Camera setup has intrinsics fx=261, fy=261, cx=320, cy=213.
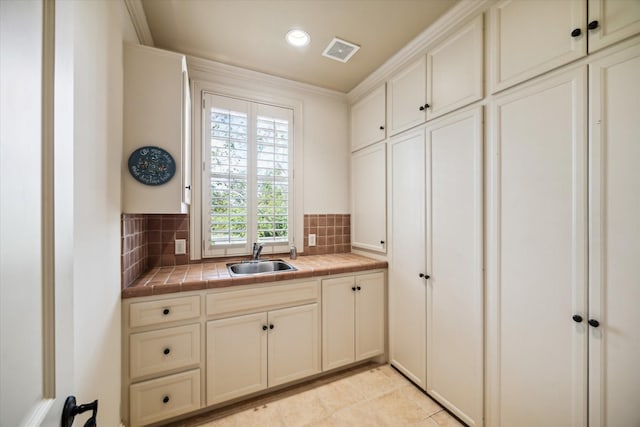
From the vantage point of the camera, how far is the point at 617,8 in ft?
3.42

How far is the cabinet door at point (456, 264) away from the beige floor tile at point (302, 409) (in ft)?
2.62

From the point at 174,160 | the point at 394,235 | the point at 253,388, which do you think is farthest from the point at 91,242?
the point at 394,235

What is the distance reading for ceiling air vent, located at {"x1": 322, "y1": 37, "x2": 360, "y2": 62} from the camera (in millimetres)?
1962

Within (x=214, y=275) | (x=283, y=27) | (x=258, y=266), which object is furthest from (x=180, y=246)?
(x=283, y=27)

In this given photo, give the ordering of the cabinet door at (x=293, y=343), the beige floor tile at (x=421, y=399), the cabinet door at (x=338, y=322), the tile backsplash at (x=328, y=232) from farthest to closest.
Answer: the tile backsplash at (x=328, y=232) < the cabinet door at (x=338, y=322) < the cabinet door at (x=293, y=343) < the beige floor tile at (x=421, y=399)

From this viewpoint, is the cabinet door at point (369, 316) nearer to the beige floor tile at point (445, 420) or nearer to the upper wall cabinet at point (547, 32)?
the beige floor tile at point (445, 420)

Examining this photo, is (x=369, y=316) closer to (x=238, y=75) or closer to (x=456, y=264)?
(x=456, y=264)

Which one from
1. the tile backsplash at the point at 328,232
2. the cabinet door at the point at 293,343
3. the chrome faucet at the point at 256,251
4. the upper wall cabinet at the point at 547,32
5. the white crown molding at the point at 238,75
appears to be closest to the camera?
the upper wall cabinet at the point at 547,32

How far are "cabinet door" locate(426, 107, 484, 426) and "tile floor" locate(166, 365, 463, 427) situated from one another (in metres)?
0.18

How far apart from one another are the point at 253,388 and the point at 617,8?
2710mm

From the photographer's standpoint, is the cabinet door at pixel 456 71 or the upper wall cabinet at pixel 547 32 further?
the cabinet door at pixel 456 71

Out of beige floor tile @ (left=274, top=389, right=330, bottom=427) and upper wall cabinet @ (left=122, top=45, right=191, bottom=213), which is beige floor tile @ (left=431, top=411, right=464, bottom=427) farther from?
upper wall cabinet @ (left=122, top=45, right=191, bottom=213)

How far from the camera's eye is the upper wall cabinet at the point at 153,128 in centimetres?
149

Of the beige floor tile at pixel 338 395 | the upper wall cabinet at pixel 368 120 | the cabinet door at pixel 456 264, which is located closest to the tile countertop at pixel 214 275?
the cabinet door at pixel 456 264
